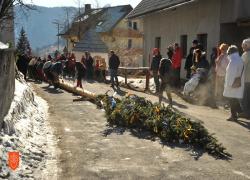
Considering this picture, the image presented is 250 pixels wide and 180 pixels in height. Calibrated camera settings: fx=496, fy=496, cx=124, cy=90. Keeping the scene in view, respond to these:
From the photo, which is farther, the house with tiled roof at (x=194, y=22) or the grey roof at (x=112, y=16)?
the grey roof at (x=112, y=16)

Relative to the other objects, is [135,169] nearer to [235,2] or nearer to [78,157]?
[78,157]

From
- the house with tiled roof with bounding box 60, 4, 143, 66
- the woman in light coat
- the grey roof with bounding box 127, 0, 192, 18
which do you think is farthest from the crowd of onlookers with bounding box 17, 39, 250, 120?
the house with tiled roof with bounding box 60, 4, 143, 66

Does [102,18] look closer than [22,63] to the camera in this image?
No

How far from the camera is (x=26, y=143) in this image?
8414mm

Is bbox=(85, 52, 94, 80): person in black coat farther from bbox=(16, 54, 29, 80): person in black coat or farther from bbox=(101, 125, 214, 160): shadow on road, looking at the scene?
bbox=(101, 125, 214, 160): shadow on road

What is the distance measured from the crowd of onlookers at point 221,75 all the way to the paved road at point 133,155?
73cm

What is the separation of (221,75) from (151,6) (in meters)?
12.8

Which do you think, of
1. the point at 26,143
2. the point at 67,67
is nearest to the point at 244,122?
the point at 26,143

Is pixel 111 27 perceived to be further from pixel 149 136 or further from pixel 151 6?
pixel 149 136

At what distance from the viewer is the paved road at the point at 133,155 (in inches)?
287

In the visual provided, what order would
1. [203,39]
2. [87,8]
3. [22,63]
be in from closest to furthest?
[203,39]
[22,63]
[87,8]

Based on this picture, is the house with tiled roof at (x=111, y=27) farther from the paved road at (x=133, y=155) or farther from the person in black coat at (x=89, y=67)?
the paved road at (x=133, y=155)

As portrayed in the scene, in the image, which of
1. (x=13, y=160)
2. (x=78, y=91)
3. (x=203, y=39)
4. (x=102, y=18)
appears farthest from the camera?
(x=102, y=18)

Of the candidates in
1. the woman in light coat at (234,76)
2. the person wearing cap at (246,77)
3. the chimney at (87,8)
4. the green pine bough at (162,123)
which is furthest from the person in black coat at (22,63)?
the chimney at (87,8)
